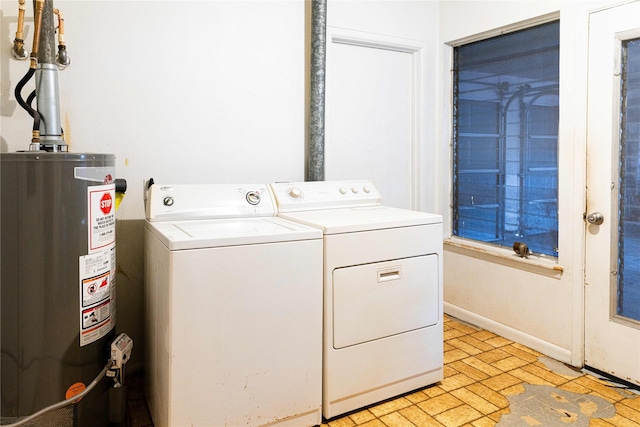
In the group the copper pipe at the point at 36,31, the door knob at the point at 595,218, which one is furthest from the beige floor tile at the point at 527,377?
the copper pipe at the point at 36,31

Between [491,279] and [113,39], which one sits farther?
[491,279]

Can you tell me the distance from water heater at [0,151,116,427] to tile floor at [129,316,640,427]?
449 mm

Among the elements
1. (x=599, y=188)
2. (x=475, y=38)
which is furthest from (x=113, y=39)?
(x=599, y=188)

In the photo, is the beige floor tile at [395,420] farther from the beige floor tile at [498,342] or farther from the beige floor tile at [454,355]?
the beige floor tile at [498,342]

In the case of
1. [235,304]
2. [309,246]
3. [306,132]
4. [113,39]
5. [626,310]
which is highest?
[113,39]

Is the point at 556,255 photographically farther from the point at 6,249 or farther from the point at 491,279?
the point at 6,249

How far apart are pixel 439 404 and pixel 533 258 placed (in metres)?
1.10

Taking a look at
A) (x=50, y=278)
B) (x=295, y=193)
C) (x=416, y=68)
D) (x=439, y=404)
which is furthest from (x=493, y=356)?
(x=50, y=278)

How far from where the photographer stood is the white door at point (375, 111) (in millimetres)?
→ 2908

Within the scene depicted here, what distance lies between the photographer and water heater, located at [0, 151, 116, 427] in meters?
1.55

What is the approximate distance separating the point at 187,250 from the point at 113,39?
1271 mm

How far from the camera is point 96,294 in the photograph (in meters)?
1.71

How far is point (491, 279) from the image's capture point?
290 centimetres

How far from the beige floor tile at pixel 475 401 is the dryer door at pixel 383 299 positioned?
13.7 inches
